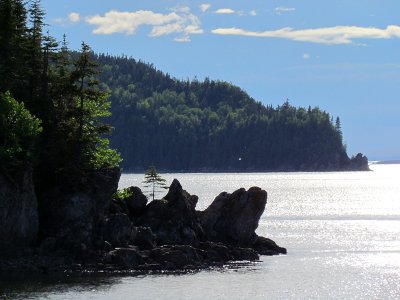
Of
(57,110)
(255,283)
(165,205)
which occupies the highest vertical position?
(57,110)

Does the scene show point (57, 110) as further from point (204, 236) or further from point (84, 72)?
point (204, 236)

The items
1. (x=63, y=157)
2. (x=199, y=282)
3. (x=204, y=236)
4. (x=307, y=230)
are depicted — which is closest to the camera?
(x=199, y=282)

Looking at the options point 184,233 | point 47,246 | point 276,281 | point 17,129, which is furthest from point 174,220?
point 17,129

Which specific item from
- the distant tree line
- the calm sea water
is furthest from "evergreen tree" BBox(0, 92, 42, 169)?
the calm sea water

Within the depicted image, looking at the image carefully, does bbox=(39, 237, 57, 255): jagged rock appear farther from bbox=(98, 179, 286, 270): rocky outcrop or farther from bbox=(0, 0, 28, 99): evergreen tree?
bbox=(0, 0, 28, 99): evergreen tree

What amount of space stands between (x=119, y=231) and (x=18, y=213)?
10.6m

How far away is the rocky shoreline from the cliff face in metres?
1.00

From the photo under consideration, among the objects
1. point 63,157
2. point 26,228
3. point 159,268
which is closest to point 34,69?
point 63,157

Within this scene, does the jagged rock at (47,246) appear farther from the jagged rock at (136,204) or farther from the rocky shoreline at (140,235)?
the jagged rock at (136,204)

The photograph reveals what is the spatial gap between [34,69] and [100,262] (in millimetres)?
25161

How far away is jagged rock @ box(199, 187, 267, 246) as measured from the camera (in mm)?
101000

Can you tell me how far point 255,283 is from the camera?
8100cm

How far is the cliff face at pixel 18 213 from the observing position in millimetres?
→ 82875

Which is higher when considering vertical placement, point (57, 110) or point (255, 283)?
point (57, 110)
